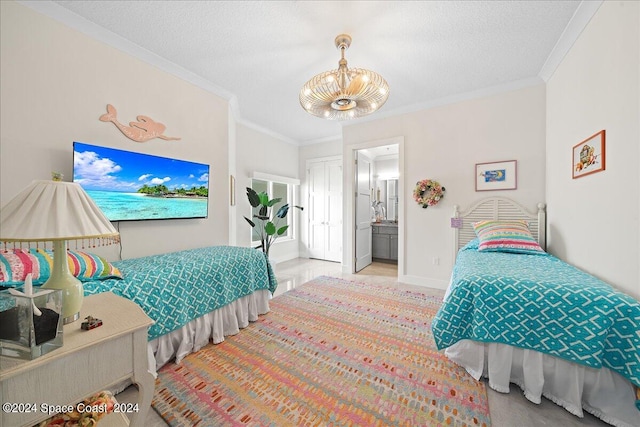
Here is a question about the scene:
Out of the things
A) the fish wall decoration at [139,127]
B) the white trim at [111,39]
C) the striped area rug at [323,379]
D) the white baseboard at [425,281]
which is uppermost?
the white trim at [111,39]

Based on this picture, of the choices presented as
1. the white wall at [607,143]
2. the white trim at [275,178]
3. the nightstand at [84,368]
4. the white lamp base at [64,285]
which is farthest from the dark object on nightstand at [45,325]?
the white trim at [275,178]

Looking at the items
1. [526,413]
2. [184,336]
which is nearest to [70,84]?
[184,336]

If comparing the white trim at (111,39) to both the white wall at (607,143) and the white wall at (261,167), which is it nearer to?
the white wall at (261,167)

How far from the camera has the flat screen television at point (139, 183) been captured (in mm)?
2031

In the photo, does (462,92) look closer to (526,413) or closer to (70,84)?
(526,413)

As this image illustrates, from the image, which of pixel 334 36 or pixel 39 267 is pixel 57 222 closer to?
pixel 39 267

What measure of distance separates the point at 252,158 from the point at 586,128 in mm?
4354

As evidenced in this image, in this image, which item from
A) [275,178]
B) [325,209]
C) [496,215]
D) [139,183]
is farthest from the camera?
[325,209]

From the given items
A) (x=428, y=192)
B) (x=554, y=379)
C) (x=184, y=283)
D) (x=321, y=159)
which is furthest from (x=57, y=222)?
(x=321, y=159)

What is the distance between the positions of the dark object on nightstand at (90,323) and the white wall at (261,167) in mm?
2862

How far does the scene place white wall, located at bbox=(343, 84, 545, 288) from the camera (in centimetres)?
298

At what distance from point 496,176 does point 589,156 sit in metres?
1.21

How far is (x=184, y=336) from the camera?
6.28ft

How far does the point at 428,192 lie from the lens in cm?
354
